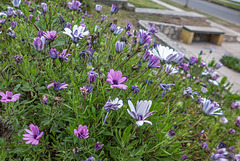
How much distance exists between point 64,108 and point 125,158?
518 millimetres

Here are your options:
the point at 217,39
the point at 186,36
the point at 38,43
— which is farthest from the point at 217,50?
the point at 38,43

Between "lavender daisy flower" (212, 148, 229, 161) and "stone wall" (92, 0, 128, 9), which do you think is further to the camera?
"stone wall" (92, 0, 128, 9)

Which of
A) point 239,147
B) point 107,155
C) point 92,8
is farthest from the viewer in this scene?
point 92,8

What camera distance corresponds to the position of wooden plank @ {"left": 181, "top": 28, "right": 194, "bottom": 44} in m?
7.12

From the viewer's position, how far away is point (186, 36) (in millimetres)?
7309

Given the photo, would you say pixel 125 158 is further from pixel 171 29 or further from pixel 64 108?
pixel 171 29

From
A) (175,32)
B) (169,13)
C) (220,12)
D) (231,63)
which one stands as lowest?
(231,63)

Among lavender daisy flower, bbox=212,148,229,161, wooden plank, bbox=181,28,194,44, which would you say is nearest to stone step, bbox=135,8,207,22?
wooden plank, bbox=181,28,194,44

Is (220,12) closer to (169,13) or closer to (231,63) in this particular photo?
(169,13)

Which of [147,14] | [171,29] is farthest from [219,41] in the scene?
[147,14]

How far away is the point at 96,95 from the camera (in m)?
1.23

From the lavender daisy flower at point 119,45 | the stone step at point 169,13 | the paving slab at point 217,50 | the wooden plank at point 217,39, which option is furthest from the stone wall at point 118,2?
the lavender daisy flower at point 119,45

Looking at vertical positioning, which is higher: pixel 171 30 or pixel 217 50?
pixel 171 30

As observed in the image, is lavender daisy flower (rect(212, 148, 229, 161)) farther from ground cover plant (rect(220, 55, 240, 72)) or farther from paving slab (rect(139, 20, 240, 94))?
ground cover plant (rect(220, 55, 240, 72))
